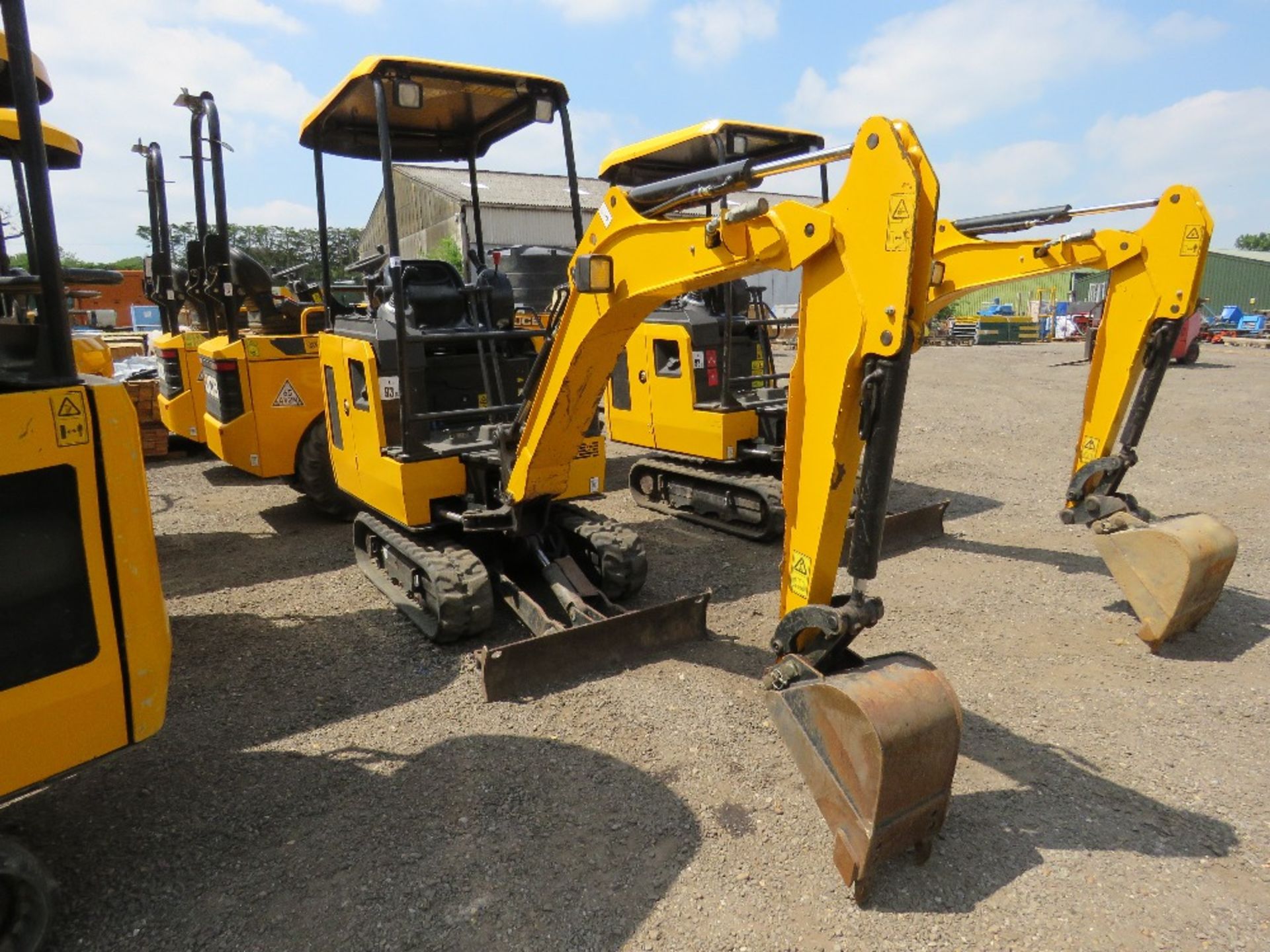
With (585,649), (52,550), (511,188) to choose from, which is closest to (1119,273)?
(585,649)

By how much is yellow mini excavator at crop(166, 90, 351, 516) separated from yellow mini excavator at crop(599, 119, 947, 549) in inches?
113

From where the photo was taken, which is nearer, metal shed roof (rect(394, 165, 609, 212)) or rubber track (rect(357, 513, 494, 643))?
rubber track (rect(357, 513, 494, 643))

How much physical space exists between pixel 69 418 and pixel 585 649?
103 inches

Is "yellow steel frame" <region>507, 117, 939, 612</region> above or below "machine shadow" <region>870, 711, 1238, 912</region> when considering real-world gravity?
above

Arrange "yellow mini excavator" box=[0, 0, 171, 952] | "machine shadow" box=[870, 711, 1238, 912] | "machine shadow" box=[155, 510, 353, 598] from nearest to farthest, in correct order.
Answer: "yellow mini excavator" box=[0, 0, 171, 952] → "machine shadow" box=[870, 711, 1238, 912] → "machine shadow" box=[155, 510, 353, 598]

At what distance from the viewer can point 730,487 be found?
23.1 ft

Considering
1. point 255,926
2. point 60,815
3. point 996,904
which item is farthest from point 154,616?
point 996,904

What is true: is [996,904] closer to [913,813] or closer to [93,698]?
[913,813]

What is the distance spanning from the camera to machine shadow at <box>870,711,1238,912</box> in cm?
280

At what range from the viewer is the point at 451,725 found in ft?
12.9

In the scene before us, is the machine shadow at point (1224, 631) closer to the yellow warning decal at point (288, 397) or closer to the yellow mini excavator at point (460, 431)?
the yellow mini excavator at point (460, 431)

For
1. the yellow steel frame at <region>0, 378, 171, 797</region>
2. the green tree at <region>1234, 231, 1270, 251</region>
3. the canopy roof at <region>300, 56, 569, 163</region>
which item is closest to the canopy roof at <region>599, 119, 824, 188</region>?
the canopy roof at <region>300, 56, 569, 163</region>

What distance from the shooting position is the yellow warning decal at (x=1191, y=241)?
497 cm

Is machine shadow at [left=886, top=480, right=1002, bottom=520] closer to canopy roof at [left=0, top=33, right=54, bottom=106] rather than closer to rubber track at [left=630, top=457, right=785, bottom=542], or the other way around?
rubber track at [left=630, top=457, right=785, bottom=542]
